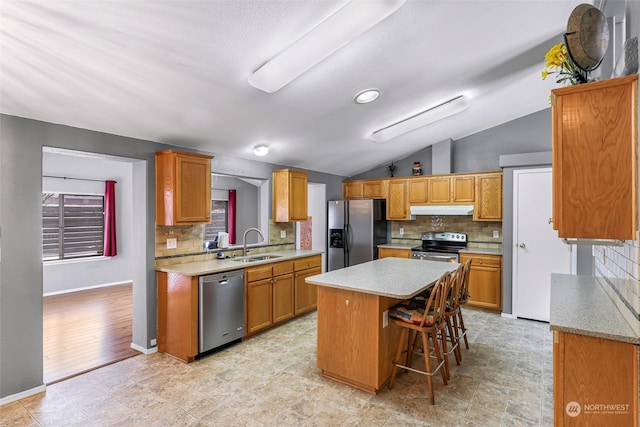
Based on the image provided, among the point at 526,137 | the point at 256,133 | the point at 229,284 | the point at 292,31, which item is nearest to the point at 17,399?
the point at 229,284

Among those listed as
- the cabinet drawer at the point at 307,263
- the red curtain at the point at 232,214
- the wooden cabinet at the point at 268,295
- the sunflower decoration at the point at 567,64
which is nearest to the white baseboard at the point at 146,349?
the wooden cabinet at the point at 268,295

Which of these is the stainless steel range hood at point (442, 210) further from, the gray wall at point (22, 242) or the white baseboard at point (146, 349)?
the gray wall at point (22, 242)

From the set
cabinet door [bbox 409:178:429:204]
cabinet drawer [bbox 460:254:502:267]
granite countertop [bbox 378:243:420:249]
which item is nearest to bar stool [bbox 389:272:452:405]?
cabinet drawer [bbox 460:254:502:267]

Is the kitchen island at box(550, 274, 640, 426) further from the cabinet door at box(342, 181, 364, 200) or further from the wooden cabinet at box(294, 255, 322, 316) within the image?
the cabinet door at box(342, 181, 364, 200)

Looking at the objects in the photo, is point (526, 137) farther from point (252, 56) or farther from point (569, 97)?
point (252, 56)

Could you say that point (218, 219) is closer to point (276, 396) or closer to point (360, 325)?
point (276, 396)

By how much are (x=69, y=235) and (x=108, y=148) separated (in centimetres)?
422

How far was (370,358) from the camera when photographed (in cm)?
257

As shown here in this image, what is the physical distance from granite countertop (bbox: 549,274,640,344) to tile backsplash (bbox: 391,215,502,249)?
268 centimetres

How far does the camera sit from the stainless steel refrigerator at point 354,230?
5785 millimetres

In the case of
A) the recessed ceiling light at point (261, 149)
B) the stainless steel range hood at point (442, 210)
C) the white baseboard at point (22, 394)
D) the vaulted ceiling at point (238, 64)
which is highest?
the vaulted ceiling at point (238, 64)

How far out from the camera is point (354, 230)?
5918 mm

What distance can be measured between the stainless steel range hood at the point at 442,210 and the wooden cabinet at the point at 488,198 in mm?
119

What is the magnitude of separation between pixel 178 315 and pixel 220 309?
15.8 inches
